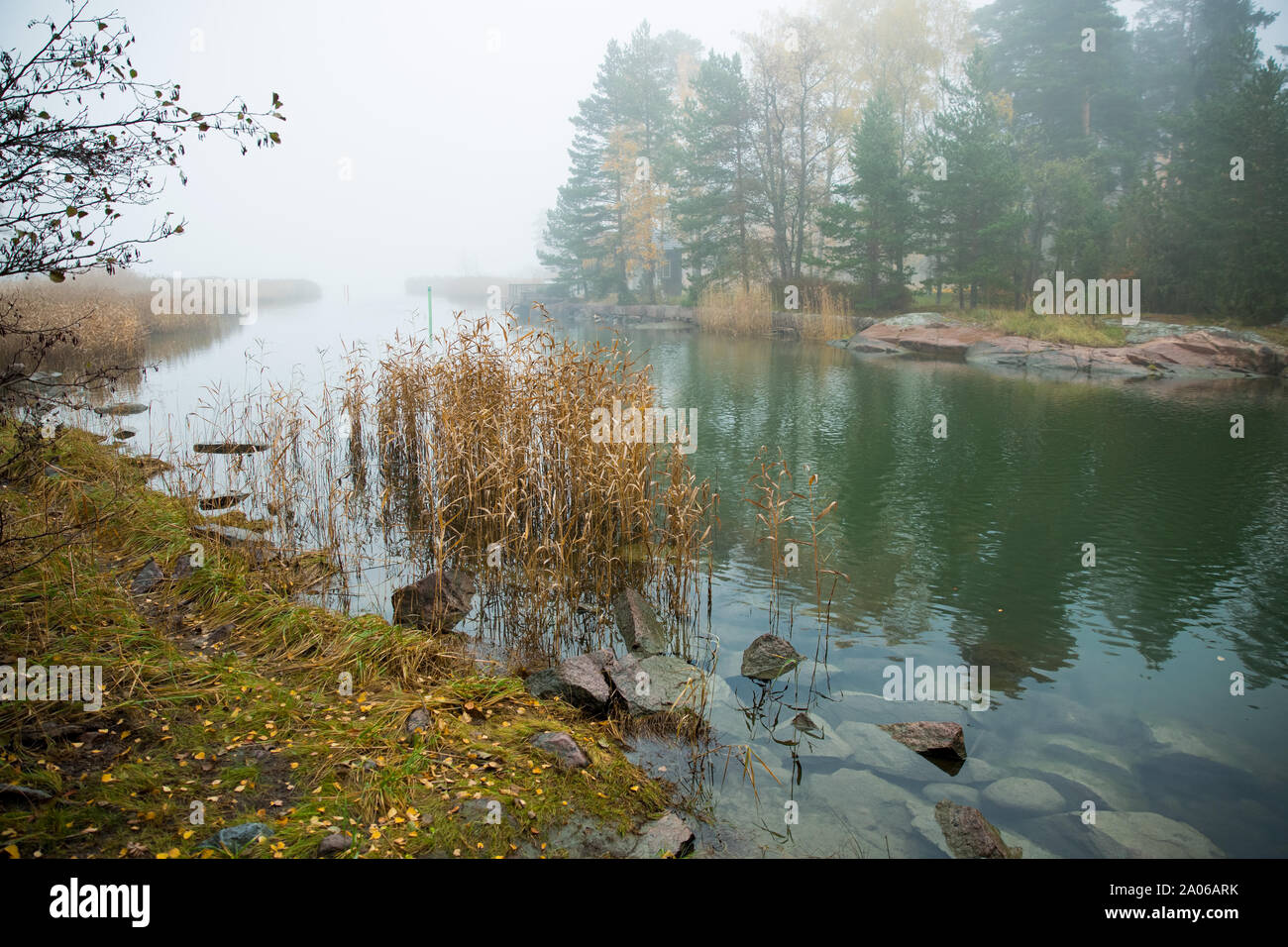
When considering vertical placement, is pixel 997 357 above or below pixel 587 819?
above

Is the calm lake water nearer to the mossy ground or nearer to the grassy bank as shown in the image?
the mossy ground

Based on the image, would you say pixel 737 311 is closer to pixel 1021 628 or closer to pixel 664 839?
pixel 1021 628

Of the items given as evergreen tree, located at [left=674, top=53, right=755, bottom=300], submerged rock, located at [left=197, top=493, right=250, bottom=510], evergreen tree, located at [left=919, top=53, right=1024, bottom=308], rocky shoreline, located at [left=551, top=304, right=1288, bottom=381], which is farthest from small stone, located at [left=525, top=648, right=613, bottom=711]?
evergreen tree, located at [left=674, top=53, right=755, bottom=300]

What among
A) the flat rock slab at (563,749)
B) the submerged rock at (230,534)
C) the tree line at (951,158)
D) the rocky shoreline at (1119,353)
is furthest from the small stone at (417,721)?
the tree line at (951,158)

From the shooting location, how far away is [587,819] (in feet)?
10.3

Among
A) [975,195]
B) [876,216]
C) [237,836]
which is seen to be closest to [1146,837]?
[237,836]

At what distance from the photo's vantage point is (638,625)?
507 cm

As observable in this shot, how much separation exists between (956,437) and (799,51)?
66.0ft

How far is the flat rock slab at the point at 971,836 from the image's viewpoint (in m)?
3.27
